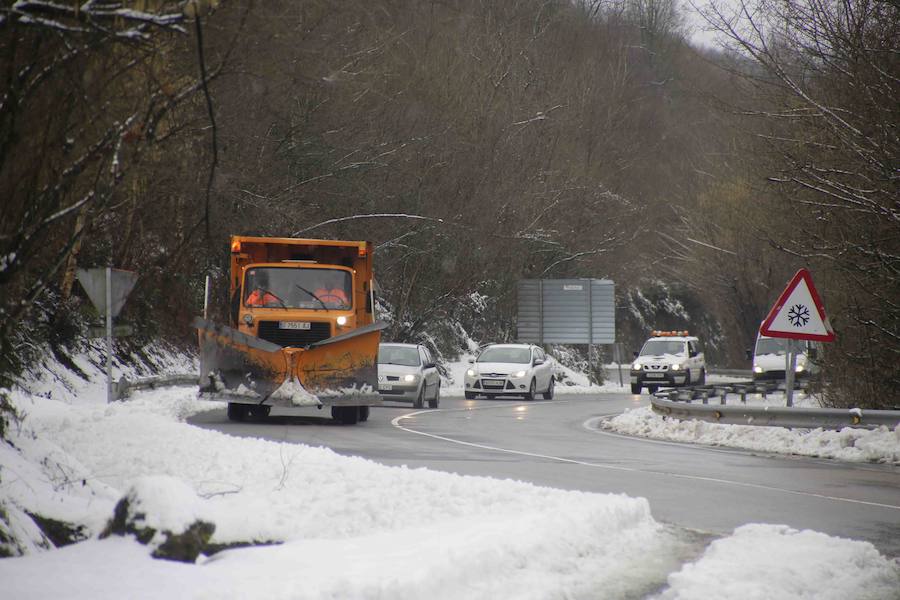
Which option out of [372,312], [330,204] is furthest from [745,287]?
[372,312]

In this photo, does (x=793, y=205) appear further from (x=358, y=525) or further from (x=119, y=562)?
(x=119, y=562)

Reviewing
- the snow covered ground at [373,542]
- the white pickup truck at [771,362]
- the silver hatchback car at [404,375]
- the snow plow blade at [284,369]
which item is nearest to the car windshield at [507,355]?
the silver hatchback car at [404,375]

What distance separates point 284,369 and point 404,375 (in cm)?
916

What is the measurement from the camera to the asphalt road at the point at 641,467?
1176 centimetres

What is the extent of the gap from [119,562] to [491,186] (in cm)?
4312

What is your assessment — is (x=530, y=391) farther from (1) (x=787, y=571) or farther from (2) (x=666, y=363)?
(1) (x=787, y=571)

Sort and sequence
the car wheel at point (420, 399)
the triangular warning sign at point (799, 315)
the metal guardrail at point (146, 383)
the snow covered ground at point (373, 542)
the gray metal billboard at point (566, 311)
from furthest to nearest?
the gray metal billboard at point (566, 311), the car wheel at point (420, 399), the metal guardrail at point (146, 383), the triangular warning sign at point (799, 315), the snow covered ground at point (373, 542)

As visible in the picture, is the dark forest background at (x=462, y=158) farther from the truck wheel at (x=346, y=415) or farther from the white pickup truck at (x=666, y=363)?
the white pickup truck at (x=666, y=363)

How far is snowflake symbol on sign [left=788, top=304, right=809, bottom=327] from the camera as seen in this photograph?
65.4 feet

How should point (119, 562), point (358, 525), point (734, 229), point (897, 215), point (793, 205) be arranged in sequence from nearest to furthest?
point (119, 562) < point (358, 525) < point (897, 215) < point (793, 205) < point (734, 229)

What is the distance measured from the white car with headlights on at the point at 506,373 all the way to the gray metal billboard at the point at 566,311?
12.5 metres

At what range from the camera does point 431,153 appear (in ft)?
154

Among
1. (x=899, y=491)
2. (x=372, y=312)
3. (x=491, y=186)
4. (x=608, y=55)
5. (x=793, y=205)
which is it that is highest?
(x=608, y=55)

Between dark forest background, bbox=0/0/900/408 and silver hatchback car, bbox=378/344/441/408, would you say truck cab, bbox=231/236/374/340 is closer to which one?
dark forest background, bbox=0/0/900/408
